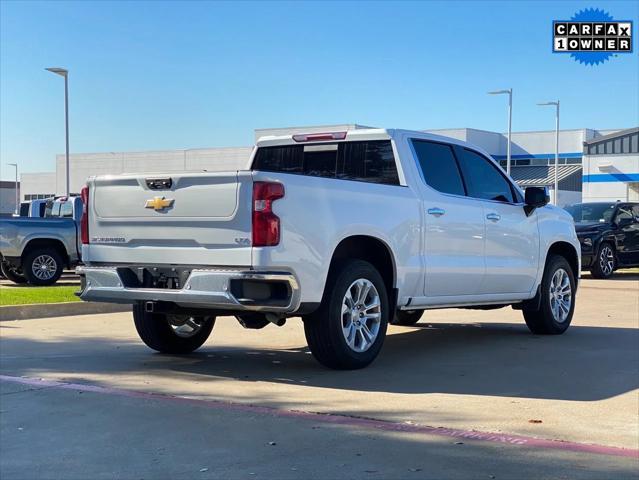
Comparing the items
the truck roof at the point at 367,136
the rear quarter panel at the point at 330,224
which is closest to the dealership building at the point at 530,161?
the truck roof at the point at 367,136

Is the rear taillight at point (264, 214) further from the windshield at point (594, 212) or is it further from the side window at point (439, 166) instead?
the windshield at point (594, 212)

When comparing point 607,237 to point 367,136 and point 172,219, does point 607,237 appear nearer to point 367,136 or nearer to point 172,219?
point 367,136

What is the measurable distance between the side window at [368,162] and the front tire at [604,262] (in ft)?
42.0

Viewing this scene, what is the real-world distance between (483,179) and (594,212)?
12655 millimetres

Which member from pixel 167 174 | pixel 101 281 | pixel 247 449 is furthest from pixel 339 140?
pixel 247 449

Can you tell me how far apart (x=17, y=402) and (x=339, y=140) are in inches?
152

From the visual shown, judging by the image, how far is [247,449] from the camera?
479 cm

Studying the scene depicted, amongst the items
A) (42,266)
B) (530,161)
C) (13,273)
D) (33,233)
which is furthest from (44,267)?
(530,161)

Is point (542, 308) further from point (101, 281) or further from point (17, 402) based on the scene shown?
point (17, 402)

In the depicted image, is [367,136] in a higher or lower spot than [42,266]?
higher

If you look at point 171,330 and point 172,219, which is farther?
point 171,330

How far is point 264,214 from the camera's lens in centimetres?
634

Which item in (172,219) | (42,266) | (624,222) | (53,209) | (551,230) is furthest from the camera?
(624,222)

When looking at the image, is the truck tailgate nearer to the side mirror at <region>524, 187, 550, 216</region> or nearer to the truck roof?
the truck roof
